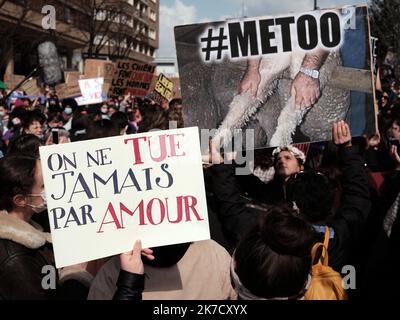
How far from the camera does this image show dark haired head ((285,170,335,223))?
108 inches

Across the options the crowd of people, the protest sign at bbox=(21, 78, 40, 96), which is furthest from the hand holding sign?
the protest sign at bbox=(21, 78, 40, 96)

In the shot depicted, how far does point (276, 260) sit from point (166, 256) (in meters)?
0.55

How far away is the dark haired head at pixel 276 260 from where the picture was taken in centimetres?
196

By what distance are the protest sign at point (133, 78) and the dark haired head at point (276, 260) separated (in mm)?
9920

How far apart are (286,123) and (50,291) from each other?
1.91m

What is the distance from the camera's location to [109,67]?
558 inches

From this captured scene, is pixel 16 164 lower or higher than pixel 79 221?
higher

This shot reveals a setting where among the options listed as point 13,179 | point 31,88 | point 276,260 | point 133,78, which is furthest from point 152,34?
point 276,260

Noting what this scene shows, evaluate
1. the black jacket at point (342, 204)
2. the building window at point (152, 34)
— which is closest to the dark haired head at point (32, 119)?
the black jacket at point (342, 204)

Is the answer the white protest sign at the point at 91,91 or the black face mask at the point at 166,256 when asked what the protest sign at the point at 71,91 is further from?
the black face mask at the point at 166,256

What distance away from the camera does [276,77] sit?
3.53 meters
